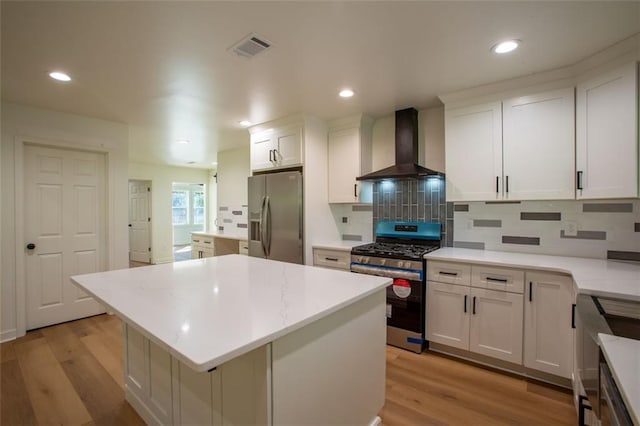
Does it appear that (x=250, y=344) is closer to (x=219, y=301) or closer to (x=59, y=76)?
(x=219, y=301)

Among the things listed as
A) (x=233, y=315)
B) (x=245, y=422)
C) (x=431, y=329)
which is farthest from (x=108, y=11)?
(x=431, y=329)

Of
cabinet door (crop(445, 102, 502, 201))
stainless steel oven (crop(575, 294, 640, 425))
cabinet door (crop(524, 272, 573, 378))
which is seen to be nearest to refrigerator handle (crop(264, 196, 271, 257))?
cabinet door (crop(445, 102, 502, 201))

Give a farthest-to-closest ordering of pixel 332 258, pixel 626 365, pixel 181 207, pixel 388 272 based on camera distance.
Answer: pixel 181 207, pixel 332 258, pixel 388 272, pixel 626 365

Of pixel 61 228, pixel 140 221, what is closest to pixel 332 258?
pixel 61 228

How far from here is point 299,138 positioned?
3430 millimetres

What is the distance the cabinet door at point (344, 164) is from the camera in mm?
3449

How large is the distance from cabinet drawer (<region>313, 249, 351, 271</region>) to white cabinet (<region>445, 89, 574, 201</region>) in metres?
1.21

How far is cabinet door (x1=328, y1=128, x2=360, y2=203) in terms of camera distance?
11.3 ft

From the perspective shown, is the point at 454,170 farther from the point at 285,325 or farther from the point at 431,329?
the point at 285,325

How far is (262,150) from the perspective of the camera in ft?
12.7

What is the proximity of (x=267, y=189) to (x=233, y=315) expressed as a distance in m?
2.62

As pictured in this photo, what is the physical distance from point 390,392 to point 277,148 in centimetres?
281

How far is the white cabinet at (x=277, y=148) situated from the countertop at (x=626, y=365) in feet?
9.58

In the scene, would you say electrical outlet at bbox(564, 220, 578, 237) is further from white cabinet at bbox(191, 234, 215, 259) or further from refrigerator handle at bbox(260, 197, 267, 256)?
white cabinet at bbox(191, 234, 215, 259)
